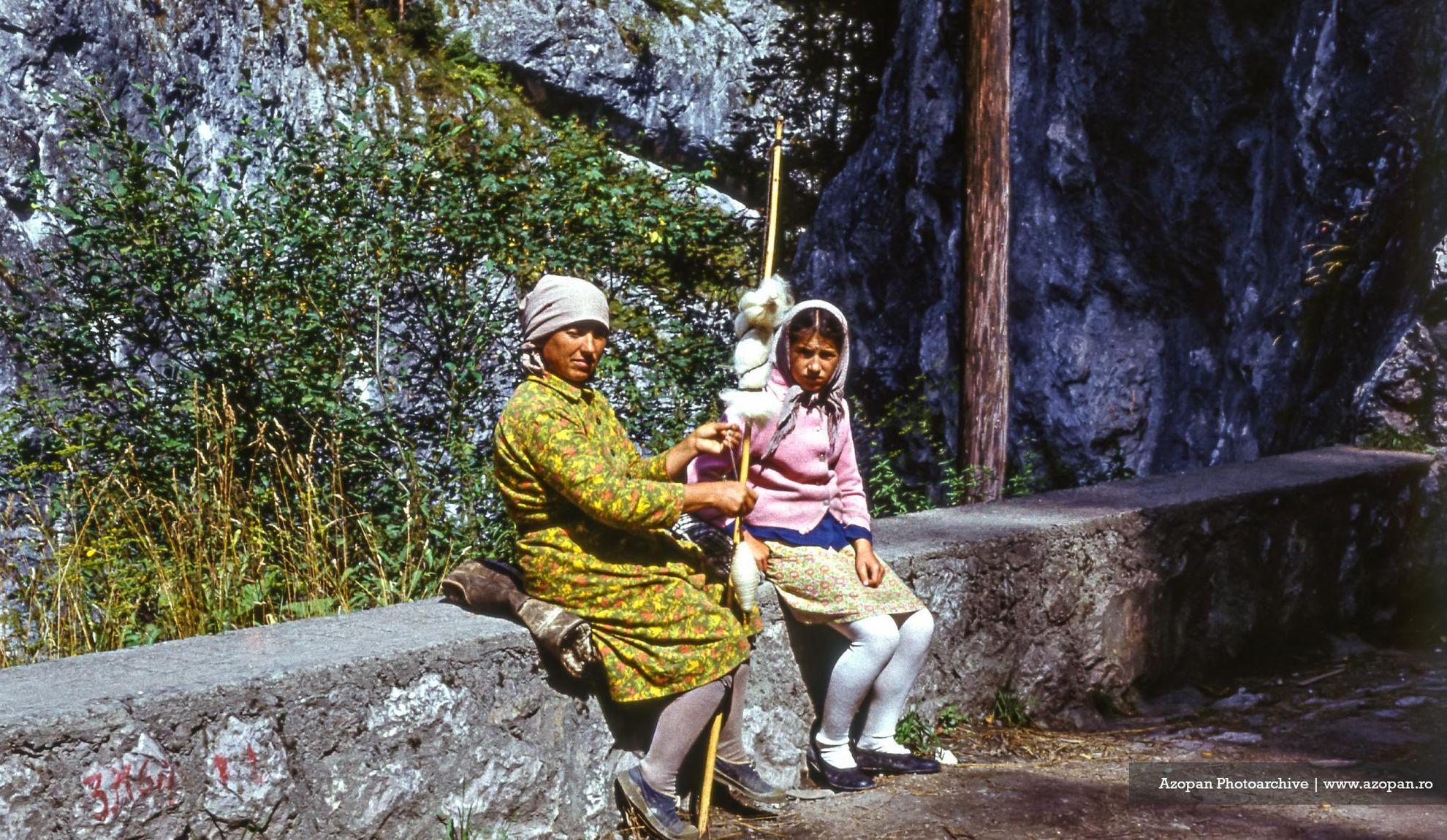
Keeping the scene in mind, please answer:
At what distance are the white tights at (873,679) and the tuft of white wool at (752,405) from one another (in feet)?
2.46

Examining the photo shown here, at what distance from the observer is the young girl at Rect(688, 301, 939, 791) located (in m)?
3.76

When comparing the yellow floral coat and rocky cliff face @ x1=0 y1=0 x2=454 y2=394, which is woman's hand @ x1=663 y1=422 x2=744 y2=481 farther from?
rocky cliff face @ x1=0 y1=0 x2=454 y2=394

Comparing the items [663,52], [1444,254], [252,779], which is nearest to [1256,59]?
[1444,254]

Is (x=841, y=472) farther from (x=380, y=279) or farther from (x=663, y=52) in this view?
(x=663, y=52)

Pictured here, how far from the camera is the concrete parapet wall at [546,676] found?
2477 mm

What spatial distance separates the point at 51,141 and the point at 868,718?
14.9 m

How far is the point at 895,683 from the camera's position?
387 centimetres

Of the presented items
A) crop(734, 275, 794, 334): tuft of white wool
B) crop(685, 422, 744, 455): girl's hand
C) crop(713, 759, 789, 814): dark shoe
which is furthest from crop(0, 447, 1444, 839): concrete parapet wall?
crop(734, 275, 794, 334): tuft of white wool

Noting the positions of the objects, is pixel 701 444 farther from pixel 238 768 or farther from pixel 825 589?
pixel 238 768

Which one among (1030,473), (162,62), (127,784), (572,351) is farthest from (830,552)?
(162,62)

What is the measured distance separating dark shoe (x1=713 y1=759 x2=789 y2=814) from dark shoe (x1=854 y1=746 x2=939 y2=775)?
445mm

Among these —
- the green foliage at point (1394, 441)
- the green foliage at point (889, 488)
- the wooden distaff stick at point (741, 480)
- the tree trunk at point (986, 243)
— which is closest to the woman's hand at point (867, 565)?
the wooden distaff stick at point (741, 480)

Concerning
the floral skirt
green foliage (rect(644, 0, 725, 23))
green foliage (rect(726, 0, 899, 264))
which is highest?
green foliage (rect(644, 0, 725, 23))

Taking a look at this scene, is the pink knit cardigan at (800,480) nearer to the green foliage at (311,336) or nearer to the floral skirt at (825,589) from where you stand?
the floral skirt at (825,589)
